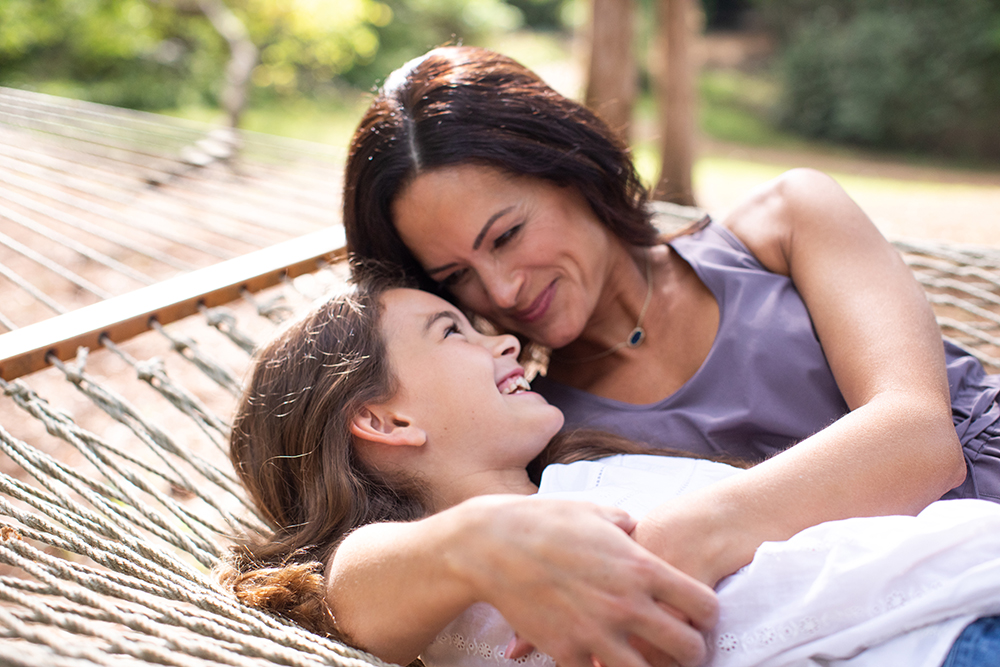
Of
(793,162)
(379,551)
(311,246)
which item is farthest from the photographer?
(793,162)

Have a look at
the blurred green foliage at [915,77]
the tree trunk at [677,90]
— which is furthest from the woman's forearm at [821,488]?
the blurred green foliage at [915,77]

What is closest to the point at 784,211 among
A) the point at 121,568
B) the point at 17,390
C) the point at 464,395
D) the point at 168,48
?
the point at 464,395

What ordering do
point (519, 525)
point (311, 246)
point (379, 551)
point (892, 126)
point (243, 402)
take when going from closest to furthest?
point (519, 525) → point (379, 551) → point (243, 402) → point (311, 246) → point (892, 126)

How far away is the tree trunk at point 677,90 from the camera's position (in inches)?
190

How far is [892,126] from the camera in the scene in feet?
36.3

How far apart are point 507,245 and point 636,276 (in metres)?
0.38

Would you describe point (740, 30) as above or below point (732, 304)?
above

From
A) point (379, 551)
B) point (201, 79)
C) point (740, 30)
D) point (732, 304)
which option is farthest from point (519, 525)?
point (740, 30)

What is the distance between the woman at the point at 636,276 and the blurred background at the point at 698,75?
598 centimetres

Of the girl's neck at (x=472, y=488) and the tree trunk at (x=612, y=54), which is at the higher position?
the tree trunk at (x=612, y=54)

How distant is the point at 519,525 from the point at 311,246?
5.34 feet

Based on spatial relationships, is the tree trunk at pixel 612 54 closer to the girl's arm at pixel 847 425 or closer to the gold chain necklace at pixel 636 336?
the gold chain necklace at pixel 636 336

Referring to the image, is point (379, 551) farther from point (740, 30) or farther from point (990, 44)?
point (740, 30)

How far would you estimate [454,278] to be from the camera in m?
1.52
